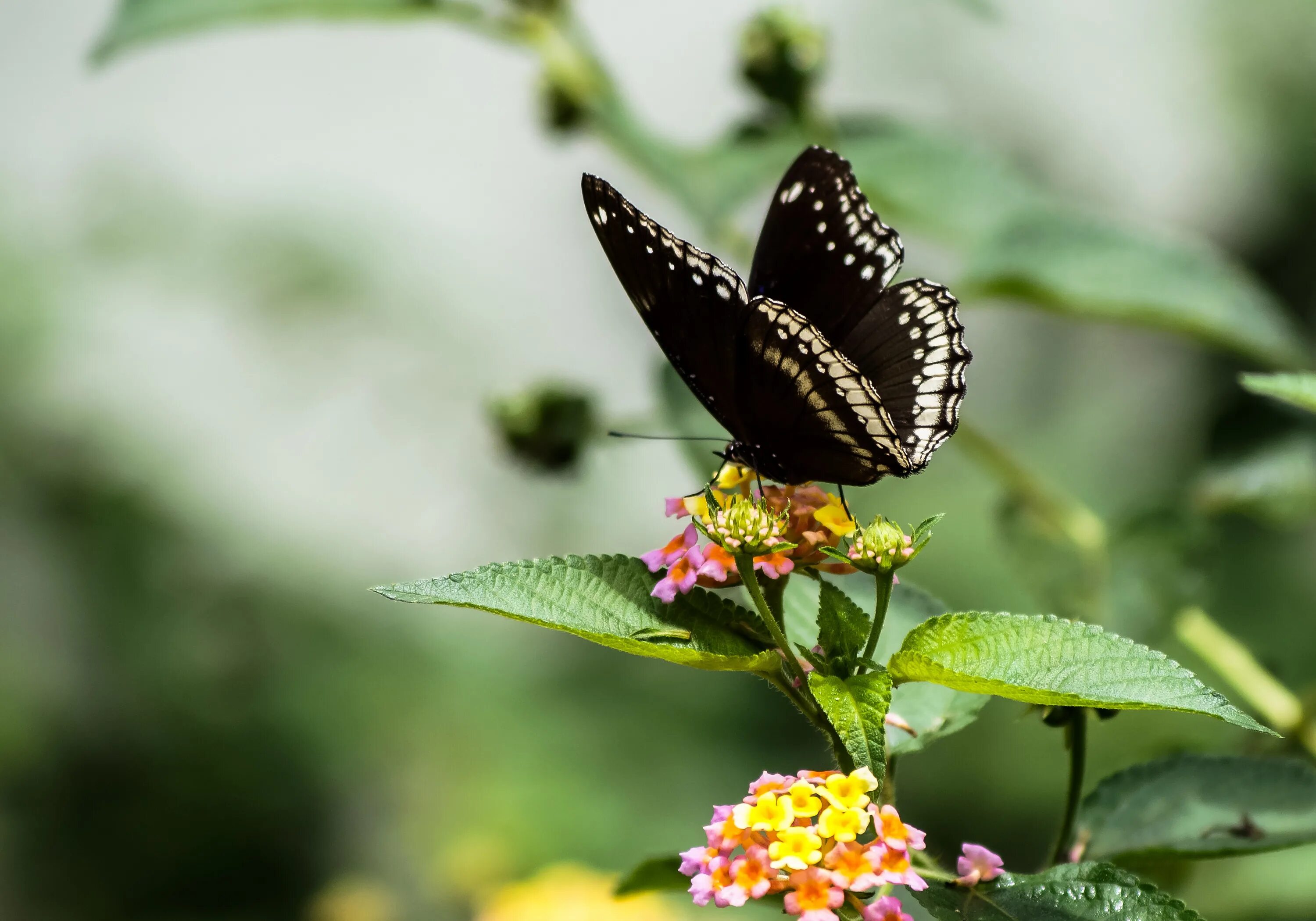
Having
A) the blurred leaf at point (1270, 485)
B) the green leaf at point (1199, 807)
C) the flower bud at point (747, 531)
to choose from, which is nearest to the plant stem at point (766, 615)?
the flower bud at point (747, 531)

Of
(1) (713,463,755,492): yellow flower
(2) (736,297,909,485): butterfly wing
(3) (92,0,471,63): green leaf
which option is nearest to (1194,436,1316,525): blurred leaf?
(2) (736,297,909,485): butterfly wing

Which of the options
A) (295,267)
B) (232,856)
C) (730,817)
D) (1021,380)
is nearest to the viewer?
(730,817)

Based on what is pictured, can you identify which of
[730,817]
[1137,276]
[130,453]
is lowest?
[730,817]

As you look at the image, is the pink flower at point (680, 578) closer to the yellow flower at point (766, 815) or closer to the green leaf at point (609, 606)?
the green leaf at point (609, 606)

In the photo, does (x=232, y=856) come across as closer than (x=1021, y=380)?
Yes

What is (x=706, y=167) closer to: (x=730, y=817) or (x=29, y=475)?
(x=730, y=817)

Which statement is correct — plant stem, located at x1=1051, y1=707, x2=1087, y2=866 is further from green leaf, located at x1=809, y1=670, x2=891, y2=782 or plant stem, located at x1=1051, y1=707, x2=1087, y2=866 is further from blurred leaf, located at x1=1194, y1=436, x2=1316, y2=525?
blurred leaf, located at x1=1194, y1=436, x2=1316, y2=525

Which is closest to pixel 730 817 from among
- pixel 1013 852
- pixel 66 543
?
pixel 1013 852
